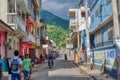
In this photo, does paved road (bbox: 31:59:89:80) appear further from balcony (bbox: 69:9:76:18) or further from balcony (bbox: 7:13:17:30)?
balcony (bbox: 69:9:76:18)

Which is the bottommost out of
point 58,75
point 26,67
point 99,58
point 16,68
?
point 58,75

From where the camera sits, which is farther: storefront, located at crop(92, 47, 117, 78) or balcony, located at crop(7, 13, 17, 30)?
balcony, located at crop(7, 13, 17, 30)

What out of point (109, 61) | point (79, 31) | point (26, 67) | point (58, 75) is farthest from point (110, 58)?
point (79, 31)

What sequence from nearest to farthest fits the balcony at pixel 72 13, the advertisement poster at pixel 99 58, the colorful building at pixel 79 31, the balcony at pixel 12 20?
1. the advertisement poster at pixel 99 58
2. the balcony at pixel 12 20
3. the colorful building at pixel 79 31
4. the balcony at pixel 72 13

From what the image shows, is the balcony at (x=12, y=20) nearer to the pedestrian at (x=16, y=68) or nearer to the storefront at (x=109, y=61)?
the storefront at (x=109, y=61)

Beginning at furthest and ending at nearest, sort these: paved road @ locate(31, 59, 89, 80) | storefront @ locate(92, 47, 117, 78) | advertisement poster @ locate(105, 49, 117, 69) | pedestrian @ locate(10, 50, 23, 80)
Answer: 1. paved road @ locate(31, 59, 89, 80)
2. advertisement poster @ locate(105, 49, 117, 69)
3. storefront @ locate(92, 47, 117, 78)
4. pedestrian @ locate(10, 50, 23, 80)

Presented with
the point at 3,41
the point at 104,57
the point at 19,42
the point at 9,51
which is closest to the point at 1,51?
the point at 3,41

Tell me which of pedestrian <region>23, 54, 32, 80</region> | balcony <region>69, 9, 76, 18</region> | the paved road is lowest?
the paved road

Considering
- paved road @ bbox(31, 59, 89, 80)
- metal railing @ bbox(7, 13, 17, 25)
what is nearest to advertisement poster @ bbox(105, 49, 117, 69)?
paved road @ bbox(31, 59, 89, 80)

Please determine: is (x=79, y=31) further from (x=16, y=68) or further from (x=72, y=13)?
(x=16, y=68)

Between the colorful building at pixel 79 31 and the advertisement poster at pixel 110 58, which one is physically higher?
the colorful building at pixel 79 31

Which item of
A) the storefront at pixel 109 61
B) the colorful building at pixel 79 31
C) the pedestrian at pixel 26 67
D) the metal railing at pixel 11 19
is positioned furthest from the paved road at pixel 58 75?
the colorful building at pixel 79 31

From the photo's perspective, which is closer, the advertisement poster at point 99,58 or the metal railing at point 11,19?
the advertisement poster at point 99,58

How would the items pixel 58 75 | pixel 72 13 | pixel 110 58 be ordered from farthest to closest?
pixel 72 13 < pixel 58 75 < pixel 110 58
